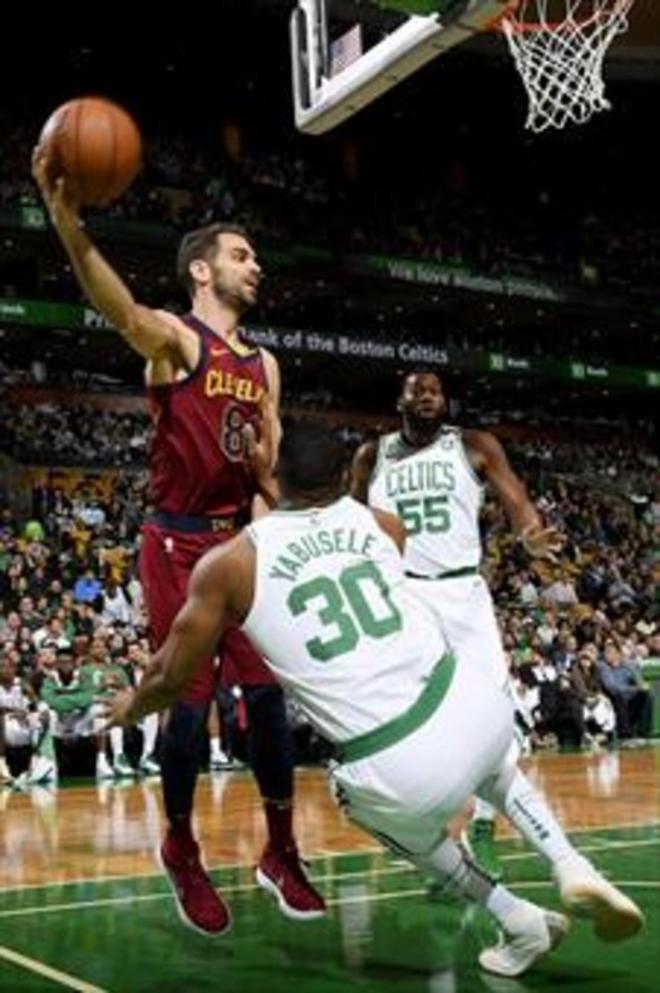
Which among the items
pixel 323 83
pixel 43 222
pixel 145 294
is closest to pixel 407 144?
pixel 145 294

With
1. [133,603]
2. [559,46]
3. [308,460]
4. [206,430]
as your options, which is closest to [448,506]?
[206,430]

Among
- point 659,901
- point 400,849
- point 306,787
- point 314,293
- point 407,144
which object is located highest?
point 407,144

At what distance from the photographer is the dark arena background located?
4723 mm

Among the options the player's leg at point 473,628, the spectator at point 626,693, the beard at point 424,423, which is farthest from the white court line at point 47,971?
the spectator at point 626,693

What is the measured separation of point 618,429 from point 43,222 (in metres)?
14.6

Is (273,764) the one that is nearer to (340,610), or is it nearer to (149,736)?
(340,610)

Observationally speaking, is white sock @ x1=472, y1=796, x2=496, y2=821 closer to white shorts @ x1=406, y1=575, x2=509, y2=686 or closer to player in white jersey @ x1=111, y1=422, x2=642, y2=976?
white shorts @ x1=406, y1=575, x2=509, y2=686

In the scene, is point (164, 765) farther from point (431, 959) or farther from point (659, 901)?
point (659, 901)

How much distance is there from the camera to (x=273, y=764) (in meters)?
4.34

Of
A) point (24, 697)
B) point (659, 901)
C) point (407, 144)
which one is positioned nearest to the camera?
point (659, 901)

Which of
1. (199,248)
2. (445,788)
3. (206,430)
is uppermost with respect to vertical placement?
(199,248)

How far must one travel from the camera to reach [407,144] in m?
28.8

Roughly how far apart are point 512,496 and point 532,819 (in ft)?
5.67

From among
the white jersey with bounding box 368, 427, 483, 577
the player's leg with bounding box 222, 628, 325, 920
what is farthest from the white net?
the player's leg with bounding box 222, 628, 325, 920
